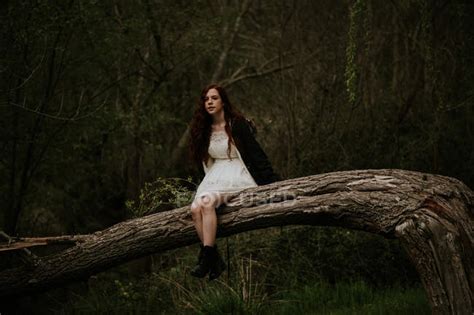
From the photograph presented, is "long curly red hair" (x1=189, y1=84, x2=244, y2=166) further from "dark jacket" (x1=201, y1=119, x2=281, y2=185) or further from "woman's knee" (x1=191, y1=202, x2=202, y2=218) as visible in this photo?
"woman's knee" (x1=191, y1=202, x2=202, y2=218)

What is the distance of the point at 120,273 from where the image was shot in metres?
9.80

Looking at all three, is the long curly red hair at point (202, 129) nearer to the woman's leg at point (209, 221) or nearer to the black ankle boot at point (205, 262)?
the woman's leg at point (209, 221)

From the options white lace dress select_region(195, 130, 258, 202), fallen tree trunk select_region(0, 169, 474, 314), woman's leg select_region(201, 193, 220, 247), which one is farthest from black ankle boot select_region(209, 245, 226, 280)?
white lace dress select_region(195, 130, 258, 202)

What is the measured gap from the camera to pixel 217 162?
19.5ft

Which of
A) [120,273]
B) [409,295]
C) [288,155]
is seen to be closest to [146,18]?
[288,155]

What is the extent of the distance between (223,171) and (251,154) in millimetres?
331

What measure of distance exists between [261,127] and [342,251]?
3.14 metres

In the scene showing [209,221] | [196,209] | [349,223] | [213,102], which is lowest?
[349,223]

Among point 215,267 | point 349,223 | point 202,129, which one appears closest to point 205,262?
point 215,267

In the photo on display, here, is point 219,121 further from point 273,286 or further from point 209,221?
point 273,286

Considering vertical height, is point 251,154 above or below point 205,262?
above

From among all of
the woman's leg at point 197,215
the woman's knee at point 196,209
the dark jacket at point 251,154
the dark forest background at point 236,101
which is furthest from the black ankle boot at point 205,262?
the dark forest background at point 236,101

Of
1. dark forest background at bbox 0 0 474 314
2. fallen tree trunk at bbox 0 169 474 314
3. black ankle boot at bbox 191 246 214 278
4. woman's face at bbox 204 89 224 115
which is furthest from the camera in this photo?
dark forest background at bbox 0 0 474 314

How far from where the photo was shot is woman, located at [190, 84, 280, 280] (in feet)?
17.1
